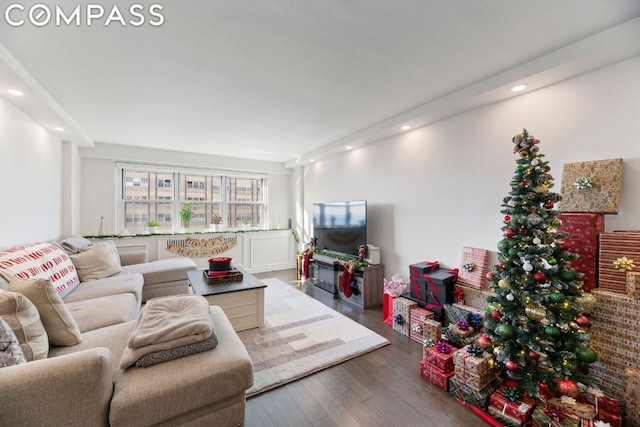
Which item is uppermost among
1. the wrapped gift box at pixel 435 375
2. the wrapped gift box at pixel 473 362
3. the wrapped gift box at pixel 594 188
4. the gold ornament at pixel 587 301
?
the wrapped gift box at pixel 594 188

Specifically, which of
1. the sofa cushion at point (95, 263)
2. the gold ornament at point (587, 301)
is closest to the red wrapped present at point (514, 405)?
the gold ornament at point (587, 301)

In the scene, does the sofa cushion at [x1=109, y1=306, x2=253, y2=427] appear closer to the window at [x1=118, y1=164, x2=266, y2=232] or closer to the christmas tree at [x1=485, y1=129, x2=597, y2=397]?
the christmas tree at [x1=485, y1=129, x2=597, y2=397]

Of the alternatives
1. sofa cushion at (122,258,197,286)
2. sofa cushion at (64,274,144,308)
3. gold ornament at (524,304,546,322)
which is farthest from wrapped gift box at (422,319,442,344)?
sofa cushion at (122,258,197,286)

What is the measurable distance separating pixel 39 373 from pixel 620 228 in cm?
342

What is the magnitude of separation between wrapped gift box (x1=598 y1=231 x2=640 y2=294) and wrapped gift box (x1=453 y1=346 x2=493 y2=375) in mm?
918

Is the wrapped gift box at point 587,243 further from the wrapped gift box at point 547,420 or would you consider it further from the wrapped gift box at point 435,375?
the wrapped gift box at point 435,375

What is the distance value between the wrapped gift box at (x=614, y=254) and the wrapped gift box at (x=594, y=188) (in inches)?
7.7

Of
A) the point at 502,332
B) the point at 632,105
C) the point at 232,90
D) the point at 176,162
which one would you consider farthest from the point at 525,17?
the point at 176,162

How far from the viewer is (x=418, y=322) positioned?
261cm

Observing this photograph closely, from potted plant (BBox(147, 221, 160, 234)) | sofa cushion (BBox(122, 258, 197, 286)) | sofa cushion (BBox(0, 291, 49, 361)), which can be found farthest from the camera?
potted plant (BBox(147, 221, 160, 234))

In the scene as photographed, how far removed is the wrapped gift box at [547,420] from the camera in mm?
1474

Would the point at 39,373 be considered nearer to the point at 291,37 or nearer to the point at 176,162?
the point at 291,37

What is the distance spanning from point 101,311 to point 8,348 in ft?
3.30

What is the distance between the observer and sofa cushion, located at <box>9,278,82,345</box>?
150cm
